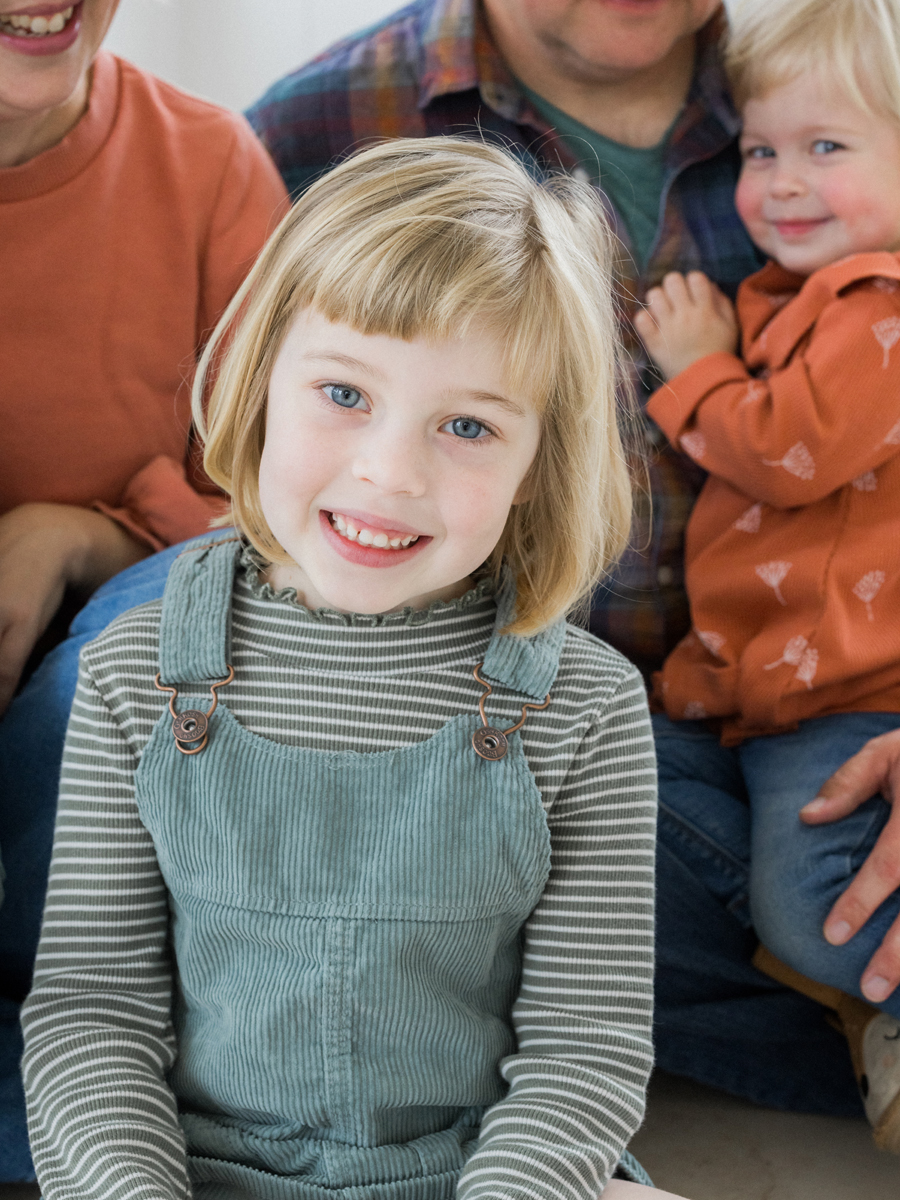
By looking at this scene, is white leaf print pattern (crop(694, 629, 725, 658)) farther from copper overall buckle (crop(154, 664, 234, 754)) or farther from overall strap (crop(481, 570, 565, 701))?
copper overall buckle (crop(154, 664, 234, 754))

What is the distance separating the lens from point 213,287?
146cm

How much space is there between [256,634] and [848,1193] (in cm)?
80

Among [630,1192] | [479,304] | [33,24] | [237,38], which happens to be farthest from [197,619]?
[237,38]

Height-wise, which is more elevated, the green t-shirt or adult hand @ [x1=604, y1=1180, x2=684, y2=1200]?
the green t-shirt

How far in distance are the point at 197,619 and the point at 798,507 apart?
75 centimetres

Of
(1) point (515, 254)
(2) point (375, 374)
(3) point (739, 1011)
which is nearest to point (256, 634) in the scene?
(2) point (375, 374)

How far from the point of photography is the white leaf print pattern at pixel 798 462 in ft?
4.37

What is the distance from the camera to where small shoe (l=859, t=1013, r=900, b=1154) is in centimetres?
117

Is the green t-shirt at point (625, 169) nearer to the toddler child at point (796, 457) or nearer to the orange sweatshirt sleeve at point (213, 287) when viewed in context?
the toddler child at point (796, 457)

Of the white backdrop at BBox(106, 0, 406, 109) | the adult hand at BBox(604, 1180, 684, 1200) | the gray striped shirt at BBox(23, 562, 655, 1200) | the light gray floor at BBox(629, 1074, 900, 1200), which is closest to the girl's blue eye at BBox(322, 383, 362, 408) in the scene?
the gray striped shirt at BBox(23, 562, 655, 1200)

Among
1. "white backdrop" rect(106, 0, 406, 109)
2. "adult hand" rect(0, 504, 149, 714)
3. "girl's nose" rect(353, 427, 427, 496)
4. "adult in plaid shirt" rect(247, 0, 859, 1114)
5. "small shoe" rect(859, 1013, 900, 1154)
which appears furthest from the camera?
"white backdrop" rect(106, 0, 406, 109)

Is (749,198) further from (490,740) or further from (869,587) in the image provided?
(490,740)

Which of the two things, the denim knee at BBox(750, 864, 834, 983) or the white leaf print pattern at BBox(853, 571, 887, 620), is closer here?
the denim knee at BBox(750, 864, 834, 983)

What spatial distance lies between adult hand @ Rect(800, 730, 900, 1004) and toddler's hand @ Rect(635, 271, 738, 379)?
1.60 feet
